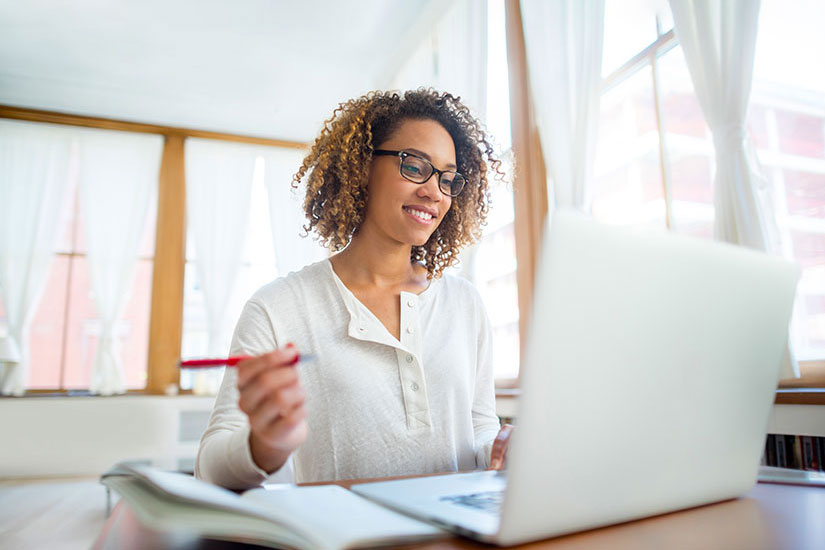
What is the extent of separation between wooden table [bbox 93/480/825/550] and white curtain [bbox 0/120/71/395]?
5457 mm

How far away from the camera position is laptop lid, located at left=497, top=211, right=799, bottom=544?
1.43 ft

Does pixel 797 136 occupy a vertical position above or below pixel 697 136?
below

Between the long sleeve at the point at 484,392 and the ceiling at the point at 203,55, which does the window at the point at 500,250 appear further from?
the long sleeve at the point at 484,392

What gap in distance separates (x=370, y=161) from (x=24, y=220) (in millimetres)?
5160

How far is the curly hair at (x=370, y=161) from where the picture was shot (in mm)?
1443

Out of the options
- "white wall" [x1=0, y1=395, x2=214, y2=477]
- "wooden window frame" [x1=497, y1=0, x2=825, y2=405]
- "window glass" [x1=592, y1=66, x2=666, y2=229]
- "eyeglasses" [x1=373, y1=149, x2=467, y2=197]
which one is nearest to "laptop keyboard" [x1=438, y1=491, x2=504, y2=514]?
"eyeglasses" [x1=373, y1=149, x2=467, y2=197]

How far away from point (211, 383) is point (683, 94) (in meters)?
4.93

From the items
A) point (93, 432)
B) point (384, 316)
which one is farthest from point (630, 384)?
point (93, 432)

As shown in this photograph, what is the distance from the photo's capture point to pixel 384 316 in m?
1.27

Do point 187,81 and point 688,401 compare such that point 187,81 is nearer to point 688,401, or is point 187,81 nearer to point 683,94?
point 683,94

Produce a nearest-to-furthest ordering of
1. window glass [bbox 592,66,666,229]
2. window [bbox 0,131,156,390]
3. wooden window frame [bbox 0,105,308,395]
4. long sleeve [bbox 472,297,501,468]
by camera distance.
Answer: long sleeve [bbox 472,297,501,468] < window glass [bbox 592,66,666,229] < window [bbox 0,131,156,390] < wooden window frame [bbox 0,105,308,395]

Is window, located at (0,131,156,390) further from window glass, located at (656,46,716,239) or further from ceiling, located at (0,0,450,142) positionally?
window glass, located at (656,46,716,239)

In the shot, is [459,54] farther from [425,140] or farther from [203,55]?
[425,140]

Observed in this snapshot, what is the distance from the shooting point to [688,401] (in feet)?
1.82
